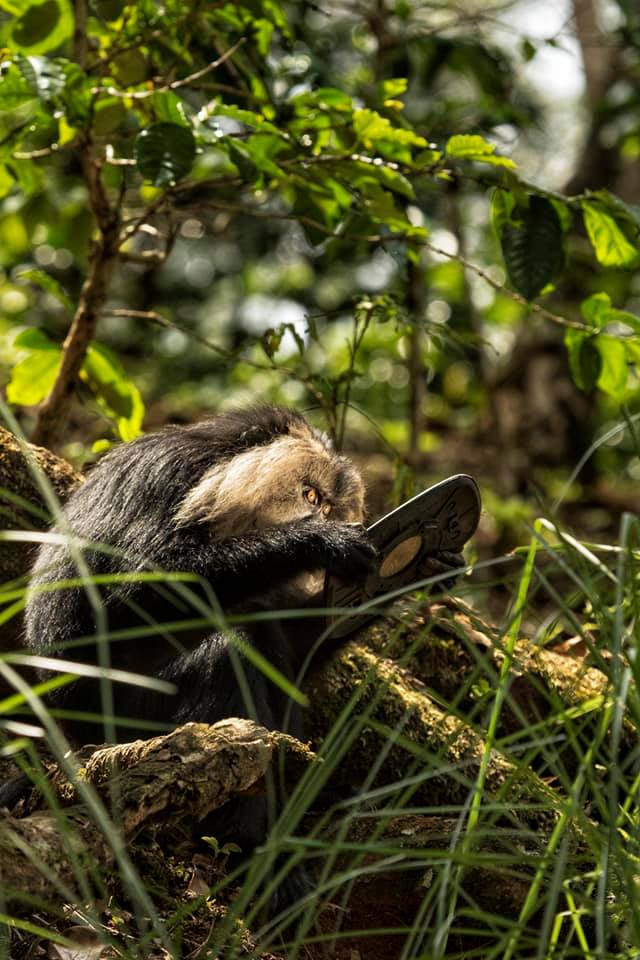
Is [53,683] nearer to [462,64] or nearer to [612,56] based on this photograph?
[462,64]

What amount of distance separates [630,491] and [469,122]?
4465 millimetres

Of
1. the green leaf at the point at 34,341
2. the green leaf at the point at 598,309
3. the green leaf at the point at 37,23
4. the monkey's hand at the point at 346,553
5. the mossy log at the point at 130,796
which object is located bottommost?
the green leaf at the point at 34,341

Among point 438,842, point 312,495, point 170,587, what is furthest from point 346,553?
point 438,842

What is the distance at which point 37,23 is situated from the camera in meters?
3.48

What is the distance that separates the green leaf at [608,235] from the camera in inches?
141

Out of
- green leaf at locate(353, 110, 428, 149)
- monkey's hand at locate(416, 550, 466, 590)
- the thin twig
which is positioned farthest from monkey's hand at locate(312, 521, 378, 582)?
the thin twig

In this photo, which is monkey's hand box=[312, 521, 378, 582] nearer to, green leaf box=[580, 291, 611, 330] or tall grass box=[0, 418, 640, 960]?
tall grass box=[0, 418, 640, 960]

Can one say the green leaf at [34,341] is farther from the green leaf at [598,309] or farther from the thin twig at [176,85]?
the green leaf at [598,309]

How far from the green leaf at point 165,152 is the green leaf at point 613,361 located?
1389 mm

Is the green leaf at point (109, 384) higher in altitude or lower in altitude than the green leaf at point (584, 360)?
lower

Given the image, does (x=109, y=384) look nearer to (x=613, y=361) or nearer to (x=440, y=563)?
(x=440, y=563)

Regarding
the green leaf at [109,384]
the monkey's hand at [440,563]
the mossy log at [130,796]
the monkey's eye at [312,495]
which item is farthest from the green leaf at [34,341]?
the mossy log at [130,796]

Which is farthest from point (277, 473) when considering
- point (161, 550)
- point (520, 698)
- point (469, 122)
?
point (469, 122)

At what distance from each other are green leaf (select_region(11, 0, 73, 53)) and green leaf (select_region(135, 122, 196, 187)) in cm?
52
